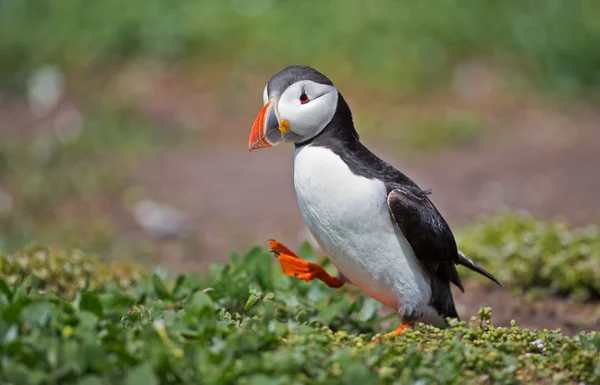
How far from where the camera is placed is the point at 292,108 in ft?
12.1

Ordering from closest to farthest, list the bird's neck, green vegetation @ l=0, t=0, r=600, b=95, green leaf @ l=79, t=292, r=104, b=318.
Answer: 1. green leaf @ l=79, t=292, r=104, b=318
2. the bird's neck
3. green vegetation @ l=0, t=0, r=600, b=95

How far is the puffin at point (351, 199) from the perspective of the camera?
364cm

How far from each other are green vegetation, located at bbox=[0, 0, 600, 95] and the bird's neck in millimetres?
6345

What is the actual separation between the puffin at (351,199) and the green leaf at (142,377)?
1178mm

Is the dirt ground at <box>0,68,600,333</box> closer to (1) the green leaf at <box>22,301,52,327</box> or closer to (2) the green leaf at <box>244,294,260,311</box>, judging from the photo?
(2) the green leaf at <box>244,294,260,311</box>

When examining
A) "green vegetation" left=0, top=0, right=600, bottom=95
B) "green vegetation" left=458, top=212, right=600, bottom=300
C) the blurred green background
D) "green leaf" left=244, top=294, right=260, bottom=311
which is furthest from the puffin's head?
"green vegetation" left=0, top=0, right=600, bottom=95

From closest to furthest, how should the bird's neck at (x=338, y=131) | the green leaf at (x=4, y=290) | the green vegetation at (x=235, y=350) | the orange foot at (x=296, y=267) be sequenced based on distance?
the green vegetation at (x=235, y=350)
the green leaf at (x=4, y=290)
the bird's neck at (x=338, y=131)
the orange foot at (x=296, y=267)

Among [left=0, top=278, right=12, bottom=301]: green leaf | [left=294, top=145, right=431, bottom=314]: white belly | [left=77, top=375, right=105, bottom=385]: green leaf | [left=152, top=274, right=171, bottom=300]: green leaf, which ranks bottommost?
[left=77, top=375, right=105, bottom=385]: green leaf

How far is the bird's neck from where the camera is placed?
3785mm

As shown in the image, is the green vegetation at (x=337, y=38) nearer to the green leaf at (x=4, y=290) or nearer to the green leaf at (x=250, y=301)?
the green leaf at (x=250, y=301)

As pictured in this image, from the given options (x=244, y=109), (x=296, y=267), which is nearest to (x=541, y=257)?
(x=296, y=267)

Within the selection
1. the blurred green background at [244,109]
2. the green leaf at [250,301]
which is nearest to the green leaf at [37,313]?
the green leaf at [250,301]

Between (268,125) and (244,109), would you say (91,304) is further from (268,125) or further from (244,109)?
(244,109)

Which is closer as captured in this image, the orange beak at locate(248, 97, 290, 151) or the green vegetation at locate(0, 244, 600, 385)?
the green vegetation at locate(0, 244, 600, 385)
